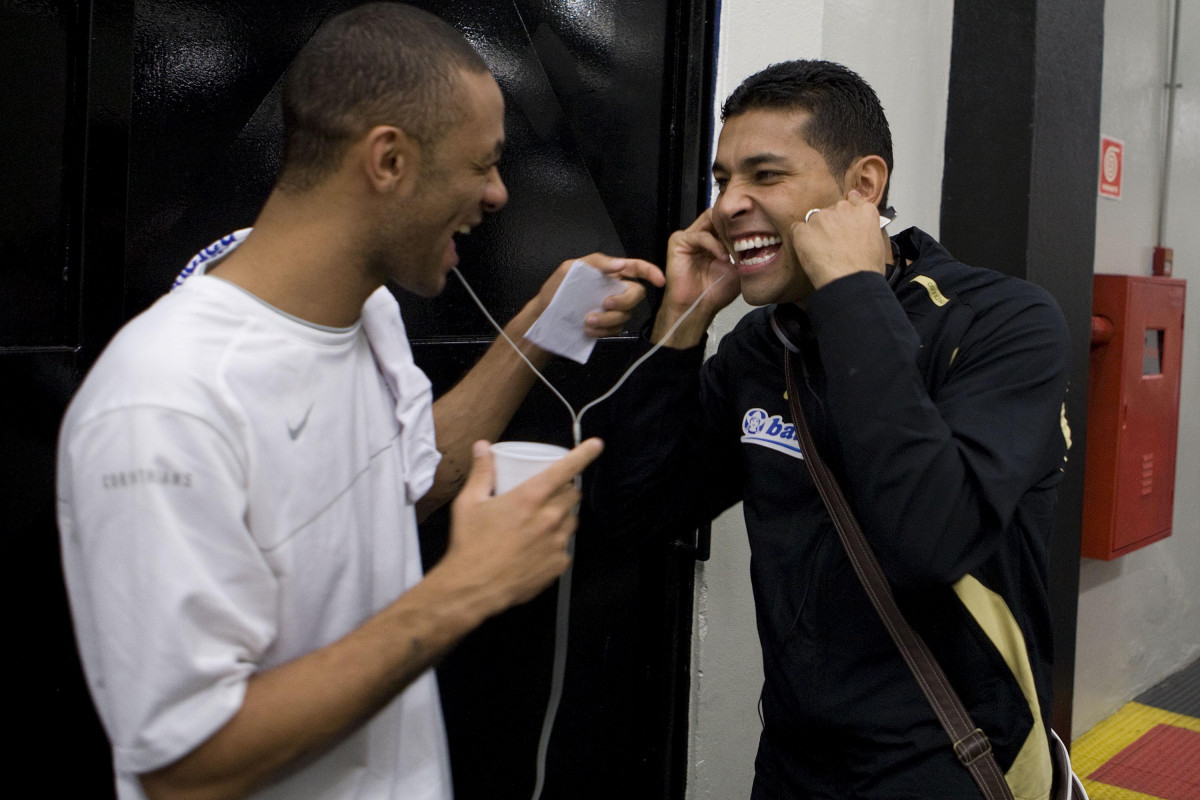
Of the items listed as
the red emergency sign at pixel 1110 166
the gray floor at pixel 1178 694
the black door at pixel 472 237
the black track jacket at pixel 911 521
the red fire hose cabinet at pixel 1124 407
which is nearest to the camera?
the black track jacket at pixel 911 521

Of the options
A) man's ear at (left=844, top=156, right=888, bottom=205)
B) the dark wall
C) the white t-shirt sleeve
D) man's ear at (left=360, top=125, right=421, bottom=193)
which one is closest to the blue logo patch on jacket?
man's ear at (left=844, top=156, right=888, bottom=205)

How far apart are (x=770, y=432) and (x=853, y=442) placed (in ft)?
1.11

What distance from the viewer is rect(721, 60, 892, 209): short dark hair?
81.0 inches

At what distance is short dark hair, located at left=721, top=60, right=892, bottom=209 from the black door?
617 mm

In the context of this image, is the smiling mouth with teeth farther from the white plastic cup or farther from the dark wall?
the dark wall

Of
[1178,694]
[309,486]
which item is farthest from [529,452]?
[1178,694]

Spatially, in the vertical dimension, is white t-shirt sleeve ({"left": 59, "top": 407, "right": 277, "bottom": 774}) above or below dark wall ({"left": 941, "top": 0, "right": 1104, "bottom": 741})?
below

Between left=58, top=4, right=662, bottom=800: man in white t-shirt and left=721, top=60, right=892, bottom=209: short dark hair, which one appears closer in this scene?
left=58, top=4, right=662, bottom=800: man in white t-shirt

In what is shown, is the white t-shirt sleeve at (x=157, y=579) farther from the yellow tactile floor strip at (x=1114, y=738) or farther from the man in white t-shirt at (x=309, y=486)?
the yellow tactile floor strip at (x=1114, y=738)

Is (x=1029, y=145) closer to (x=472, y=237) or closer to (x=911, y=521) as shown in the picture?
(x=472, y=237)

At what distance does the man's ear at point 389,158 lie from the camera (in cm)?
144

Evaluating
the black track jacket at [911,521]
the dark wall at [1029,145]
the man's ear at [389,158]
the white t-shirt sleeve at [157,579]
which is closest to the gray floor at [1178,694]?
the dark wall at [1029,145]

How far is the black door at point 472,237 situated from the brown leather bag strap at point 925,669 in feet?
1.84

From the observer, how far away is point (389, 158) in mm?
1470
